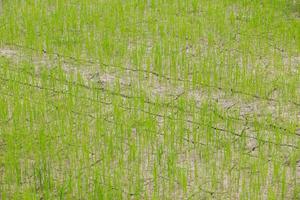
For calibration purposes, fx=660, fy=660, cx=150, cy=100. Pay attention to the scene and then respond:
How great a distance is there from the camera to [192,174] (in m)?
3.40

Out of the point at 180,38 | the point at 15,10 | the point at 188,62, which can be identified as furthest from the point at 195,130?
the point at 15,10

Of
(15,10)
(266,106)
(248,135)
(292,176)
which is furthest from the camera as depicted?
(15,10)

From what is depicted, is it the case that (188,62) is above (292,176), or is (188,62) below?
above

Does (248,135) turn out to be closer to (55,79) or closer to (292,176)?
(292,176)

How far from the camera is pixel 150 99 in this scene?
4203mm

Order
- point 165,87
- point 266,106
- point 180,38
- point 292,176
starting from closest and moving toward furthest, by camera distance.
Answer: point 292,176
point 266,106
point 165,87
point 180,38

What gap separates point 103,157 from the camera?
356cm

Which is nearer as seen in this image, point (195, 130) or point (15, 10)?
point (195, 130)

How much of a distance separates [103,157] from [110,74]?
1.14m

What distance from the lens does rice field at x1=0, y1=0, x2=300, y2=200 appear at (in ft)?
11.0

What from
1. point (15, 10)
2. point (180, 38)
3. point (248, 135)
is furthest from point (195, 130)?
point (15, 10)

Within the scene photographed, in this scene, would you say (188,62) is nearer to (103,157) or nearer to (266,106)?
(266,106)

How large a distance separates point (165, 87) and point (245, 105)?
0.57m

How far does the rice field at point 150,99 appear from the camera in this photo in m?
3.36
